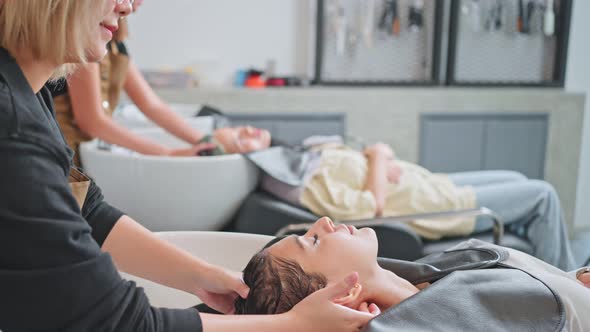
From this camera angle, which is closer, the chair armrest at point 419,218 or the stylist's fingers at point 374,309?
the stylist's fingers at point 374,309

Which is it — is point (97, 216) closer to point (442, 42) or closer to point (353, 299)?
point (353, 299)

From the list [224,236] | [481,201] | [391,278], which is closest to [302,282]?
[391,278]

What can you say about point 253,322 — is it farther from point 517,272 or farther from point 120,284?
point 517,272

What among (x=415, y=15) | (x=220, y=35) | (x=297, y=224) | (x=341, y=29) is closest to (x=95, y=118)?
(x=297, y=224)

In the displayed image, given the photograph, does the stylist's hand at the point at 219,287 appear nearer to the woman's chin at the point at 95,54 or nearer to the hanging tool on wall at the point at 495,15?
the woman's chin at the point at 95,54

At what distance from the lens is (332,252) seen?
1.12 meters

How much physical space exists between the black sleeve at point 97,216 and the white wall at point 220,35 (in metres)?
2.48

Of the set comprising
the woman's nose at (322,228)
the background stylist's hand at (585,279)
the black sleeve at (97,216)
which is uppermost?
the black sleeve at (97,216)

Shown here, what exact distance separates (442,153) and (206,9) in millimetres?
1558

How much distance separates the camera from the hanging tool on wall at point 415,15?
11.5 feet

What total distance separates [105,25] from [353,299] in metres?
0.60

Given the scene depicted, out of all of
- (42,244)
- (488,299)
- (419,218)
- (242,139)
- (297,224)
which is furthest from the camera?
(242,139)

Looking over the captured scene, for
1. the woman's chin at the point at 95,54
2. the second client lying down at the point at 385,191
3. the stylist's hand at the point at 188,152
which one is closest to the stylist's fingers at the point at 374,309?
the woman's chin at the point at 95,54

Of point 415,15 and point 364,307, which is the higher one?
point 415,15
